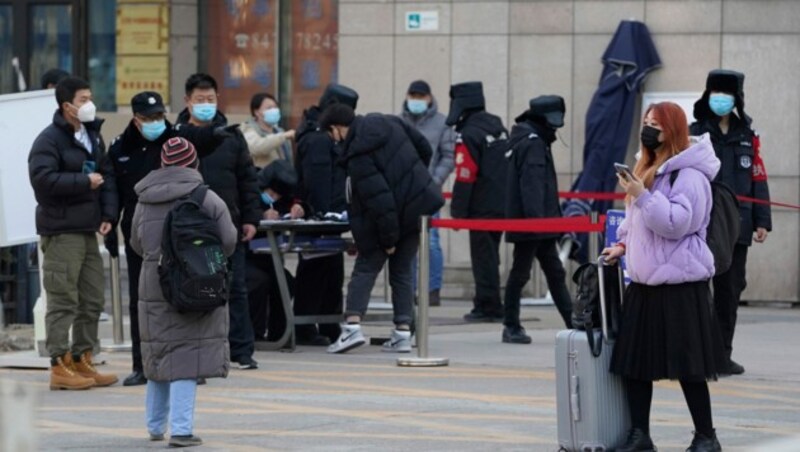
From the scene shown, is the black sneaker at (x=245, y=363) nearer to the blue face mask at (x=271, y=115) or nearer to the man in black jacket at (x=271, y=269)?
the man in black jacket at (x=271, y=269)

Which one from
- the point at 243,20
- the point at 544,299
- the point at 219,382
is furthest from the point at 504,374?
the point at 243,20

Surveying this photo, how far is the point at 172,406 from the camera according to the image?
29.4 ft

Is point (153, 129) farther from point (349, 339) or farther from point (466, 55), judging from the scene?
point (466, 55)

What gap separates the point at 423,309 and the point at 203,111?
197cm

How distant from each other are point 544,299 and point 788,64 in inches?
127

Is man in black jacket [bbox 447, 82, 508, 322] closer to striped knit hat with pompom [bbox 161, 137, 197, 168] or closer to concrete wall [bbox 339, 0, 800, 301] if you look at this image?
concrete wall [bbox 339, 0, 800, 301]

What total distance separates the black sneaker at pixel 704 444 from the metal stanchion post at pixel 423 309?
13.0 ft

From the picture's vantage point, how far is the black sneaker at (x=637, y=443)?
8242 mm

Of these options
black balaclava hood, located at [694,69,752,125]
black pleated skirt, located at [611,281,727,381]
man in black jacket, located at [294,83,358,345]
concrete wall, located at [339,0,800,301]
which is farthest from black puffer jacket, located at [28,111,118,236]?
concrete wall, located at [339,0,800,301]

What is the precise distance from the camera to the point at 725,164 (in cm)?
1180

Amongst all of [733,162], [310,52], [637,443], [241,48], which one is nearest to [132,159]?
[733,162]

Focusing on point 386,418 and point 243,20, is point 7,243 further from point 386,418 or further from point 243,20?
point 243,20

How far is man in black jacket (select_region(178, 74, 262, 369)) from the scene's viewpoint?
39.3 ft

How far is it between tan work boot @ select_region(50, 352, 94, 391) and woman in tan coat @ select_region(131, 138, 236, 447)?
2120 millimetres
